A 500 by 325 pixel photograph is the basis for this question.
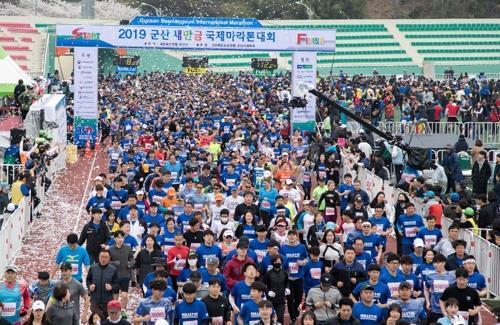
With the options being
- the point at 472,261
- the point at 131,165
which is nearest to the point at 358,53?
the point at 131,165

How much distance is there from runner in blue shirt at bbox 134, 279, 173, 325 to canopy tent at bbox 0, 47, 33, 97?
22.1 metres

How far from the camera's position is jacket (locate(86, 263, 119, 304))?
16328 mm

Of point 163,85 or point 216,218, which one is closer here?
point 216,218

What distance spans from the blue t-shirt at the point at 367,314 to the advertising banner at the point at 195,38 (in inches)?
1000

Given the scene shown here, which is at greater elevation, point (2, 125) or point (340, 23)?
point (340, 23)

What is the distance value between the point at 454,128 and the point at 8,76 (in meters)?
13.6

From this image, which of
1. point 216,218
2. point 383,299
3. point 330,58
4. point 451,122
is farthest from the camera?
point 330,58

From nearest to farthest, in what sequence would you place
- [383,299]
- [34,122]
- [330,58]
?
[383,299] < [34,122] < [330,58]

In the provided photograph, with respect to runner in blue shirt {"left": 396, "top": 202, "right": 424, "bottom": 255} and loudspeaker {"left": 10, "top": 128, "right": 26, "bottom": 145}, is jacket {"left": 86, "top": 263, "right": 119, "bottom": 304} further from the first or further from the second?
loudspeaker {"left": 10, "top": 128, "right": 26, "bottom": 145}

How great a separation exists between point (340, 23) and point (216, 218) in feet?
192

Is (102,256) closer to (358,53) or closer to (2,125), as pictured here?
(2,125)

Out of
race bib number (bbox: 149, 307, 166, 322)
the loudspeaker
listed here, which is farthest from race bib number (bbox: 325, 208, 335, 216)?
the loudspeaker

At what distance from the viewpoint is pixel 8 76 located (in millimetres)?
36969

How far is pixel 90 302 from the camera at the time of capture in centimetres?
1652
